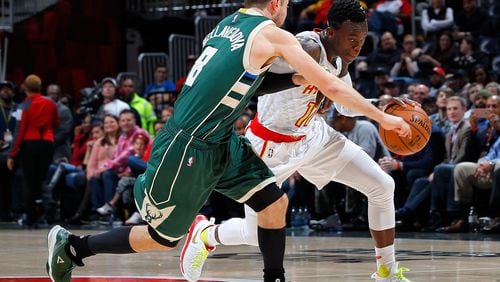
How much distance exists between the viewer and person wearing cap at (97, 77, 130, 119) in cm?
1555

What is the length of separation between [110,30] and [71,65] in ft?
3.82

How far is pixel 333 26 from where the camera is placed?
6.20 metres

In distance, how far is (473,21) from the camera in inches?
613

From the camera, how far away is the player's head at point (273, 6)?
532 cm

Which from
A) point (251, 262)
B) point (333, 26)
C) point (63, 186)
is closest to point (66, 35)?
point (63, 186)

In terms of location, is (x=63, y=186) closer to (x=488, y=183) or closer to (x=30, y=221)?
(x=30, y=221)

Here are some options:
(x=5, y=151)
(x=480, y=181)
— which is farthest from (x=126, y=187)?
(x=480, y=181)

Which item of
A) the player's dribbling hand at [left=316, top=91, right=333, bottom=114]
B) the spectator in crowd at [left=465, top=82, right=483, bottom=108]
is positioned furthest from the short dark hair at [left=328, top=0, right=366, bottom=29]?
the spectator in crowd at [left=465, top=82, right=483, bottom=108]

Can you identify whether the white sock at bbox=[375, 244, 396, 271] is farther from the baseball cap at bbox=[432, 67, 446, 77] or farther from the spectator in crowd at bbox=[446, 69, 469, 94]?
the baseball cap at bbox=[432, 67, 446, 77]

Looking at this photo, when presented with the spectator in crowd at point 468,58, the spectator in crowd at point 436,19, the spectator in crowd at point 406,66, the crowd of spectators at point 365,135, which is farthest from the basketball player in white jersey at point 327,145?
the spectator in crowd at point 436,19

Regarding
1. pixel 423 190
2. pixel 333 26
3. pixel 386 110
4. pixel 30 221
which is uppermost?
pixel 333 26

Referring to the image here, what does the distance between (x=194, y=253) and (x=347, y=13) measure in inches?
69.7

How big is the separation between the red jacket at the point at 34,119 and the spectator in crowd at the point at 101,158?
675mm

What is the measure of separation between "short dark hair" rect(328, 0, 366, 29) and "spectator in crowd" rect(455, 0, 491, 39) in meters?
9.53
